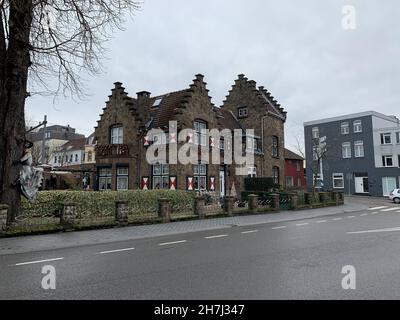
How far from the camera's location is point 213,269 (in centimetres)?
682

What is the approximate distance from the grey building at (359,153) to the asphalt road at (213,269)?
35.6 metres

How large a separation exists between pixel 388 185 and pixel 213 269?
44916mm

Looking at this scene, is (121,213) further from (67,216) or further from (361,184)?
(361,184)

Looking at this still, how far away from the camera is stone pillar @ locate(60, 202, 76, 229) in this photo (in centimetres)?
1357

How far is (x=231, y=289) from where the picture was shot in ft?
17.8

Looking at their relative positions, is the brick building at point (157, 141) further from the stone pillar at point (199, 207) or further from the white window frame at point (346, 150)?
the white window frame at point (346, 150)

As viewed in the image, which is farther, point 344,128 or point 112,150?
point 344,128

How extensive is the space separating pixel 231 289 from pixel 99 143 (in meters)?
25.9

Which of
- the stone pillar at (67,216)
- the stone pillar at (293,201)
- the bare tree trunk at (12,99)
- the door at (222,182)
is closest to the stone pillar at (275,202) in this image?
the stone pillar at (293,201)

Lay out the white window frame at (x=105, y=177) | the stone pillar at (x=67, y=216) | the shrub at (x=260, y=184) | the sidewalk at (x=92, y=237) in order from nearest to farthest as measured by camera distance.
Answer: the sidewalk at (x=92, y=237) → the stone pillar at (x=67, y=216) → the white window frame at (x=105, y=177) → the shrub at (x=260, y=184)

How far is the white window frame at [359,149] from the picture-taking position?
47.5m

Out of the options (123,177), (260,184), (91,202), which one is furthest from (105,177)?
(260,184)

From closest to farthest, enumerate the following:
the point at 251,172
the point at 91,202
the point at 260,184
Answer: the point at 91,202, the point at 260,184, the point at 251,172
